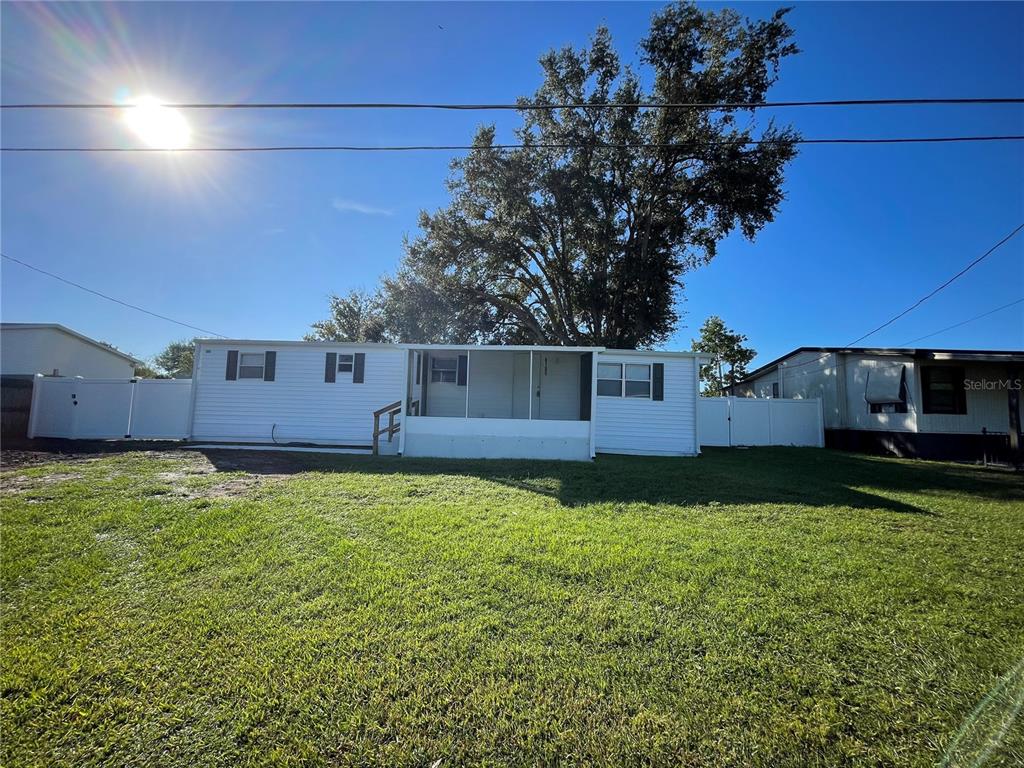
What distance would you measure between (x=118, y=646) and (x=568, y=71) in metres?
21.6

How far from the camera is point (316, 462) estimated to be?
9281 millimetres

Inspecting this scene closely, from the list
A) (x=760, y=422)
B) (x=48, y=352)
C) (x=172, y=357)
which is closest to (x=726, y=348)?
(x=760, y=422)

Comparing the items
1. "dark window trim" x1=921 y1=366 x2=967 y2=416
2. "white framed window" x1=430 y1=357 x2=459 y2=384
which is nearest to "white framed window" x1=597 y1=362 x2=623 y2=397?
"white framed window" x1=430 y1=357 x2=459 y2=384

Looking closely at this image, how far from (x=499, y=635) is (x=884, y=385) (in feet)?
55.9

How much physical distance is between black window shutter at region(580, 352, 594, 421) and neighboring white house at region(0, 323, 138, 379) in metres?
19.5

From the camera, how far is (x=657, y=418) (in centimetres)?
1235

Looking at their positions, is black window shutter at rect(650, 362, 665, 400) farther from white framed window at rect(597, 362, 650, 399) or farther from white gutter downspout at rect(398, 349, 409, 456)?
white gutter downspout at rect(398, 349, 409, 456)

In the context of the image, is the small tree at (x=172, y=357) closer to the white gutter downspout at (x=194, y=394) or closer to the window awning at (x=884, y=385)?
the white gutter downspout at (x=194, y=394)

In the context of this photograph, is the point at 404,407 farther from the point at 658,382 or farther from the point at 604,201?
the point at 604,201

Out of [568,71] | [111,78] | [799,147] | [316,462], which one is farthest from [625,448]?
[568,71]

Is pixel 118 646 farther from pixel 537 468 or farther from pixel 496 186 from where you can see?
pixel 496 186

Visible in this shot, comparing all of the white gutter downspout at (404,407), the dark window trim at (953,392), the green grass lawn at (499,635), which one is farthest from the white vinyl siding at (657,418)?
the dark window trim at (953,392)

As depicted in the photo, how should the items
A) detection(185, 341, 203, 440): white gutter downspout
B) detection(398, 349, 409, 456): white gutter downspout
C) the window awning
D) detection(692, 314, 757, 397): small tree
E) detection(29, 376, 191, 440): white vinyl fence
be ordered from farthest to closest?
detection(692, 314, 757, 397): small tree
the window awning
detection(29, 376, 191, 440): white vinyl fence
detection(185, 341, 203, 440): white gutter downspout
detection(398, 349, 409, 456): white gutter downspout

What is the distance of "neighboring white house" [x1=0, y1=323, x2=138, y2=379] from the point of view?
17.3 meters
